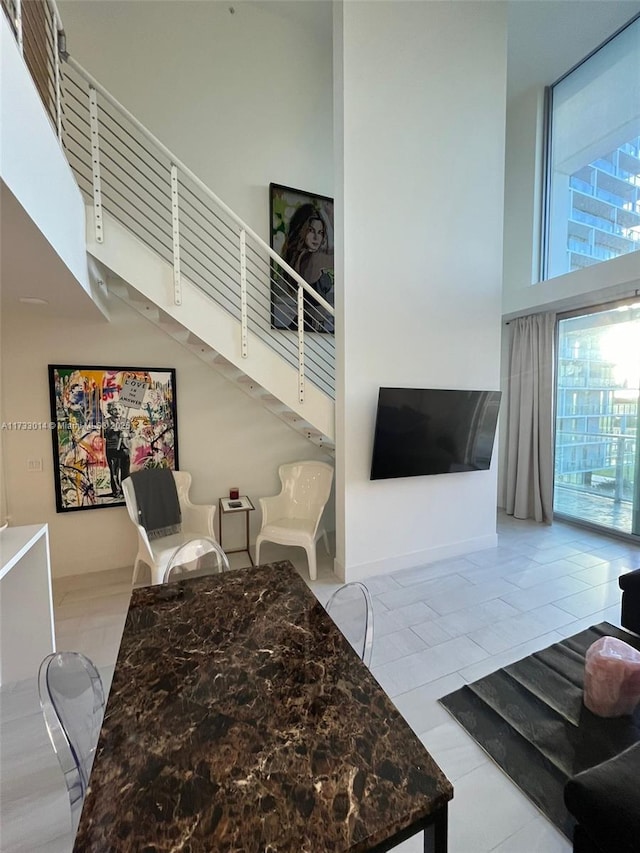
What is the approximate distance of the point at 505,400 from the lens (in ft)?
16.3

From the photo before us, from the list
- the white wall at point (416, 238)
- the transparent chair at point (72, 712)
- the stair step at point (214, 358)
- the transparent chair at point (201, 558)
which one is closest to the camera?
the transparent chair at point (72, 712)

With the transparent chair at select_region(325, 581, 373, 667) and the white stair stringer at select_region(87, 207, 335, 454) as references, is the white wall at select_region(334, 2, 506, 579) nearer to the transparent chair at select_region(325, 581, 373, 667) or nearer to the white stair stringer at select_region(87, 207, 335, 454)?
the white stair stringer at select_region(87, 207, 335, 454)

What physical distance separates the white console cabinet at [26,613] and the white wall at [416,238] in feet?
6.89

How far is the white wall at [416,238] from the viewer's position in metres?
3.01

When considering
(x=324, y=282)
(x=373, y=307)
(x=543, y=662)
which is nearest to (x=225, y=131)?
(x=324, y=282)

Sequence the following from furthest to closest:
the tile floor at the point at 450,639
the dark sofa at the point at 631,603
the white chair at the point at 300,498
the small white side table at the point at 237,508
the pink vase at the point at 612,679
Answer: the white chair at the point at 300,498 < the small white side table at the point at 237,508 < the dark sofa at the point at 631,603 < the pink vase at the point at 612,679 < the tile floor at the point at 450,639

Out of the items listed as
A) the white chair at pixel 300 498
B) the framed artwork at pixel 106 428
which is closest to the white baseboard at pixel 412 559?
the white chair at pixel 300 498

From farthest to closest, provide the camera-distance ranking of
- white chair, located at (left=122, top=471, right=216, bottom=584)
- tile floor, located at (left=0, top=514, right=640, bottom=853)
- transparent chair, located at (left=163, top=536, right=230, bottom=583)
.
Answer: white chair, located at (left=122, top=471, right=216, bottom=584) < transparent chair, located at (left=163, top=536, right=230, bottom=583) < tile floor, located at (left=0, top=514, right=640, bottom=853)

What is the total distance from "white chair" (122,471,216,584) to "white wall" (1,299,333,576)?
0.73 ft

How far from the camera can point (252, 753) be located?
828mm

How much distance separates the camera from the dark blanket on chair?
306cm

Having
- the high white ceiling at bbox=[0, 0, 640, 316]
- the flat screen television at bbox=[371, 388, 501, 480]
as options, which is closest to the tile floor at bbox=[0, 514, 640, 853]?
the flat screen television at bbox=[371, 388, 501, 480]

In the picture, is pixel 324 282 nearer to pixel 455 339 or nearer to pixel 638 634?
pixel 455 339

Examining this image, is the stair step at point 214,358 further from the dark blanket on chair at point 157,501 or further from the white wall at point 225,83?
the white wall at point 225,83
